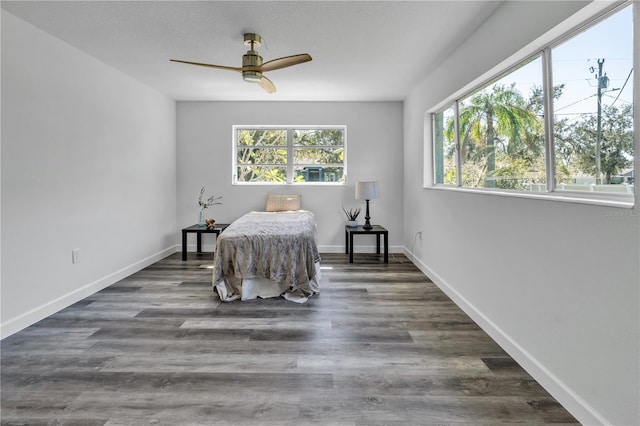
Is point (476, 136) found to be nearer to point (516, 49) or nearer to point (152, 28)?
point (516, 49)

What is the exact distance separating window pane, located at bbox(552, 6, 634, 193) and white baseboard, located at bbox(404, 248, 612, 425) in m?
1.02

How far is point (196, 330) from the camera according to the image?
8.14 feet

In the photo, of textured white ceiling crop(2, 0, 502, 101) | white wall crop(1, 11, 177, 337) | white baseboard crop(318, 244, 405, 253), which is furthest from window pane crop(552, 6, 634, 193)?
white wall crop(1, 11, 177, 337)

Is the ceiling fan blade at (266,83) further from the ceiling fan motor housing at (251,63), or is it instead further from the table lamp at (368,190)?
the table lamp at (368,190)

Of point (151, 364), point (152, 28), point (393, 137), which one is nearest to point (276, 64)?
point (152, 28)

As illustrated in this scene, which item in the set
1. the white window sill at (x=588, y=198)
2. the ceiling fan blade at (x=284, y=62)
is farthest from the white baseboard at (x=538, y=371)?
the ceiling fan blade at (x=284, y=62)

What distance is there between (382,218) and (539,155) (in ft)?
10.8

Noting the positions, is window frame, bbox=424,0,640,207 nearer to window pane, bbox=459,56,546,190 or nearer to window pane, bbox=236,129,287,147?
window pane, bbox=459,56,546,190

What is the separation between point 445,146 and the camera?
3756mm

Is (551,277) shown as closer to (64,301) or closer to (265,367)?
(265,367)

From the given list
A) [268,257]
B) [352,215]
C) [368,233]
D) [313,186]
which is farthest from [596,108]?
[313,186]

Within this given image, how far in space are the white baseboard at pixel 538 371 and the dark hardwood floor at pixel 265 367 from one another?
5 centimetres

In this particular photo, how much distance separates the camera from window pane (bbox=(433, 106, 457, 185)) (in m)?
3.54

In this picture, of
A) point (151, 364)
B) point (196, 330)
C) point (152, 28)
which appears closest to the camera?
point (151, 364)
